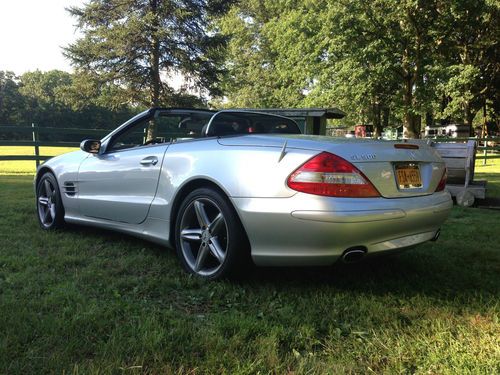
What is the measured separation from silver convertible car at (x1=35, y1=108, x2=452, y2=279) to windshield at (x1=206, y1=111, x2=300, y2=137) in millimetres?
12

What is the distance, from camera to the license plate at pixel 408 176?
3159mm

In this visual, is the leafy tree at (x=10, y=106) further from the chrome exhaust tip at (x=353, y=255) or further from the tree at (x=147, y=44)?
the chrome exhaust tip at (x=353, y=255)

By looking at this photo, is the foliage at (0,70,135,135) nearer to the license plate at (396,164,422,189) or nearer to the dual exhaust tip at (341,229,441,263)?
the license plate at (396,164,422,189)

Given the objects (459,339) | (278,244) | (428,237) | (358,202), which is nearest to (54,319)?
(278,244)

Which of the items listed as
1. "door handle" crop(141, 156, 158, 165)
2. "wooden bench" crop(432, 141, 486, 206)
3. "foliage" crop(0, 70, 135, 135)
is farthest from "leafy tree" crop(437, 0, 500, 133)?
"foliage" crop(0, 70, 135, 135)

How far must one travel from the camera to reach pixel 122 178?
13.8 ft

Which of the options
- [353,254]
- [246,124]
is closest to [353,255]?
[353,254]

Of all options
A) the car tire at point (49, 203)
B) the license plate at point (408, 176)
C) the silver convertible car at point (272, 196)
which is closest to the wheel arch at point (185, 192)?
the silver convertible car at point (272, 196)

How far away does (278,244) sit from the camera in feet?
9.73

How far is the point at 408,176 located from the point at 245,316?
1505mm

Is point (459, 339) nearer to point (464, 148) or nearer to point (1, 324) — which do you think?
point (1, 324)

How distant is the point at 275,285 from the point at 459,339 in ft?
4.15

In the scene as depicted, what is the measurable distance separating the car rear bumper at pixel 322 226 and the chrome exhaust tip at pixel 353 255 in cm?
3

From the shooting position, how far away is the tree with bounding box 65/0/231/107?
823 inches
